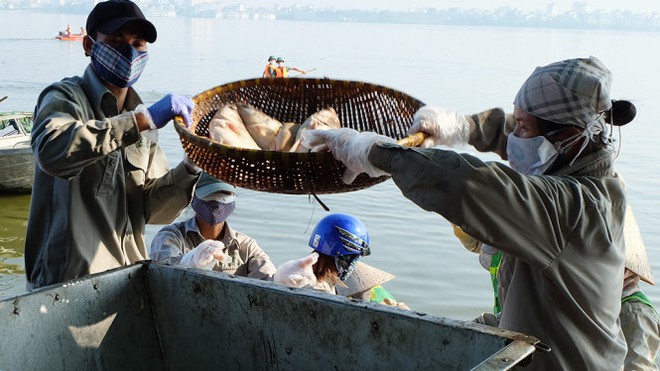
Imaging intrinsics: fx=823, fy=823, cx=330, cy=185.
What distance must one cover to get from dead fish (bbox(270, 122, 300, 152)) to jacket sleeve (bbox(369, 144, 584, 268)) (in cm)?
105

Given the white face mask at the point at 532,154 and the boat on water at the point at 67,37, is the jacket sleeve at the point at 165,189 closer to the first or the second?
the white face mask at the point at 532,154

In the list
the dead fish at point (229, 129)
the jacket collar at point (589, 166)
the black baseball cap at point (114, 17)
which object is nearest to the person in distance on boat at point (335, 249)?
the dead fish at point (229, 129)

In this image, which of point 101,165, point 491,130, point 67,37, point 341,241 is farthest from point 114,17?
point 67,37

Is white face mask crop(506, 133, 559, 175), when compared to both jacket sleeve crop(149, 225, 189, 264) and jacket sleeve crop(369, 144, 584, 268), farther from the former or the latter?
jacket sleeve crop(149, 225, 189, 264)

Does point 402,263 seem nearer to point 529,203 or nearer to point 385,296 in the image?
point 385,296

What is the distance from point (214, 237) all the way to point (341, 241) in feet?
3.06

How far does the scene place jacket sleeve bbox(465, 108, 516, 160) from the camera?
3150mm

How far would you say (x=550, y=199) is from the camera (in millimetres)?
2242

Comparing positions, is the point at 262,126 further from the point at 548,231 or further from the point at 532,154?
the point at 548,231

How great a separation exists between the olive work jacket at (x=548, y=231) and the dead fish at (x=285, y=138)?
37.7 inches

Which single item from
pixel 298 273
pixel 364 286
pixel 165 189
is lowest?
pixel 364 286

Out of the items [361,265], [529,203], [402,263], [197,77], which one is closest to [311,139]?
[529,203]

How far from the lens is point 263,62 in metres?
41.2

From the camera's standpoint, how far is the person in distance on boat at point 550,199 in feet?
7.14
